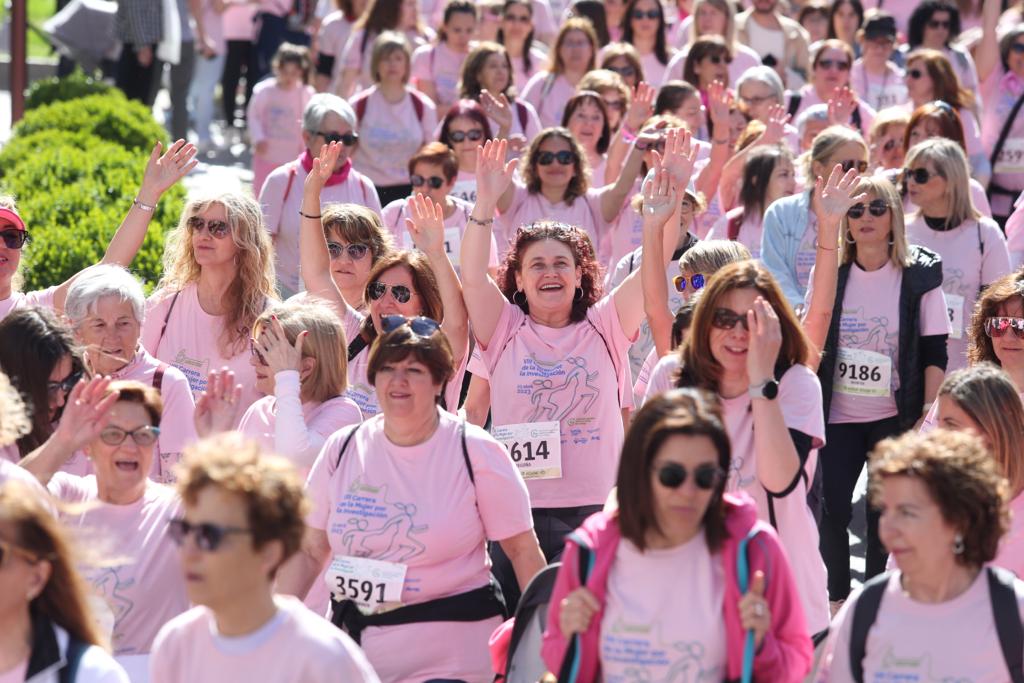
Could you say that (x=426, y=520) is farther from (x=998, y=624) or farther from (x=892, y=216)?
(x=892, y=216)

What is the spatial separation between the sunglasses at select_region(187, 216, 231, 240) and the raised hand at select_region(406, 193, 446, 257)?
77cm

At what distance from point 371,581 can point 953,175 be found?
4.07 meters

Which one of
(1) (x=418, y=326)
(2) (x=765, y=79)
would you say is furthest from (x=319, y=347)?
(2) (x=765, y=79)

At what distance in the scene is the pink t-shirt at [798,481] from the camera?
487 cm

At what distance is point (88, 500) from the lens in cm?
490

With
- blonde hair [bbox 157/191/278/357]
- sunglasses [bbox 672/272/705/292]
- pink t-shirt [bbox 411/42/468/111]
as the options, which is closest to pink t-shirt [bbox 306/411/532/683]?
blonde hair [bbox 157/191/278/357]

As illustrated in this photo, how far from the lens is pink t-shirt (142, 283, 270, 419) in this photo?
6.62m

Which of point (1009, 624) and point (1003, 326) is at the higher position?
point (1003, 326)

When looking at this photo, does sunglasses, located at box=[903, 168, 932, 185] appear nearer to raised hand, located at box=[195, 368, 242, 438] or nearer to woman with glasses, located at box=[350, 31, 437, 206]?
raised hand, located at box=[195, 368, 242, 438]

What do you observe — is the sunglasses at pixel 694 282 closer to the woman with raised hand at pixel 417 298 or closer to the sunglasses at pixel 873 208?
the sunglasses at pixel 873 208

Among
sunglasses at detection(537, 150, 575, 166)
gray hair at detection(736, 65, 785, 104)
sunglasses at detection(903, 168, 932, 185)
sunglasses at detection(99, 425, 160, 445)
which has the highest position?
gray hair at detection(736, 65, 785, 104)

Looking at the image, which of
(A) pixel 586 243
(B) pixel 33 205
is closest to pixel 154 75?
(B) pixel 33 205

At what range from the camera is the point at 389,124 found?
1136 cm

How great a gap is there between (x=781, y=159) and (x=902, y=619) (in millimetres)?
5014
